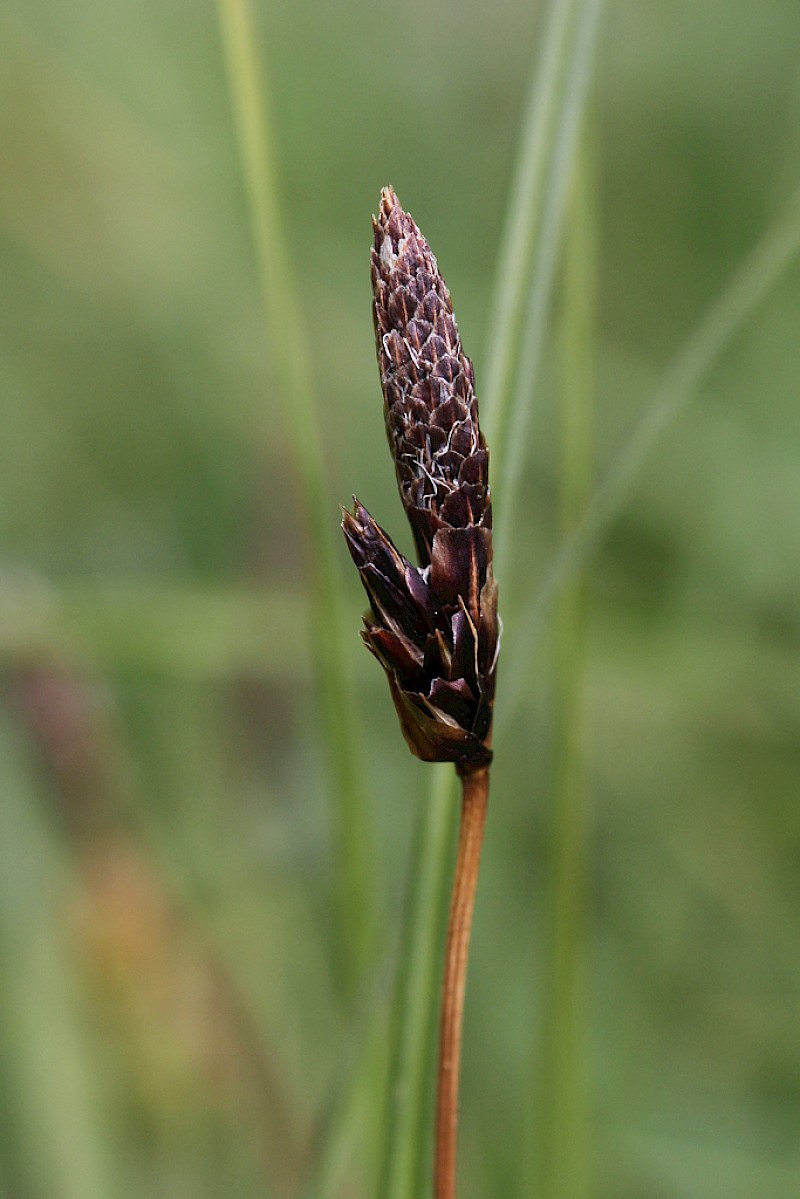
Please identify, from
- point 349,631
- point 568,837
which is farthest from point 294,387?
point 349,631

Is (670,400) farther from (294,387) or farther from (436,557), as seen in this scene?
(436,557)

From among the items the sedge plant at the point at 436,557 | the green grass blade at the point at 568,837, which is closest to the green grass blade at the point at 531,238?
the green grass blade at the point at 568,837

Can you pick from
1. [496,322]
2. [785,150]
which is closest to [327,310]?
[785,150]

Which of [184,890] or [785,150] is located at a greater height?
[785,150]

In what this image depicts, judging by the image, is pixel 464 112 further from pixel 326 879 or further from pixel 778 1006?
pixel 778 1006

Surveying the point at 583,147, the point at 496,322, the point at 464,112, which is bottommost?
the point at 496,322

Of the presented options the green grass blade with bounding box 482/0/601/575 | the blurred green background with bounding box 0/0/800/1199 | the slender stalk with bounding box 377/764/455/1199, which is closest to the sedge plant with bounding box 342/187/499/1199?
the slender stalk with bounding box 377/764/455/1199

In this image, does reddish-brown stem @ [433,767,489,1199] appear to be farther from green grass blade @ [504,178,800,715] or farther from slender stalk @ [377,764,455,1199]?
green grass blade @ [504,178,800,715]
